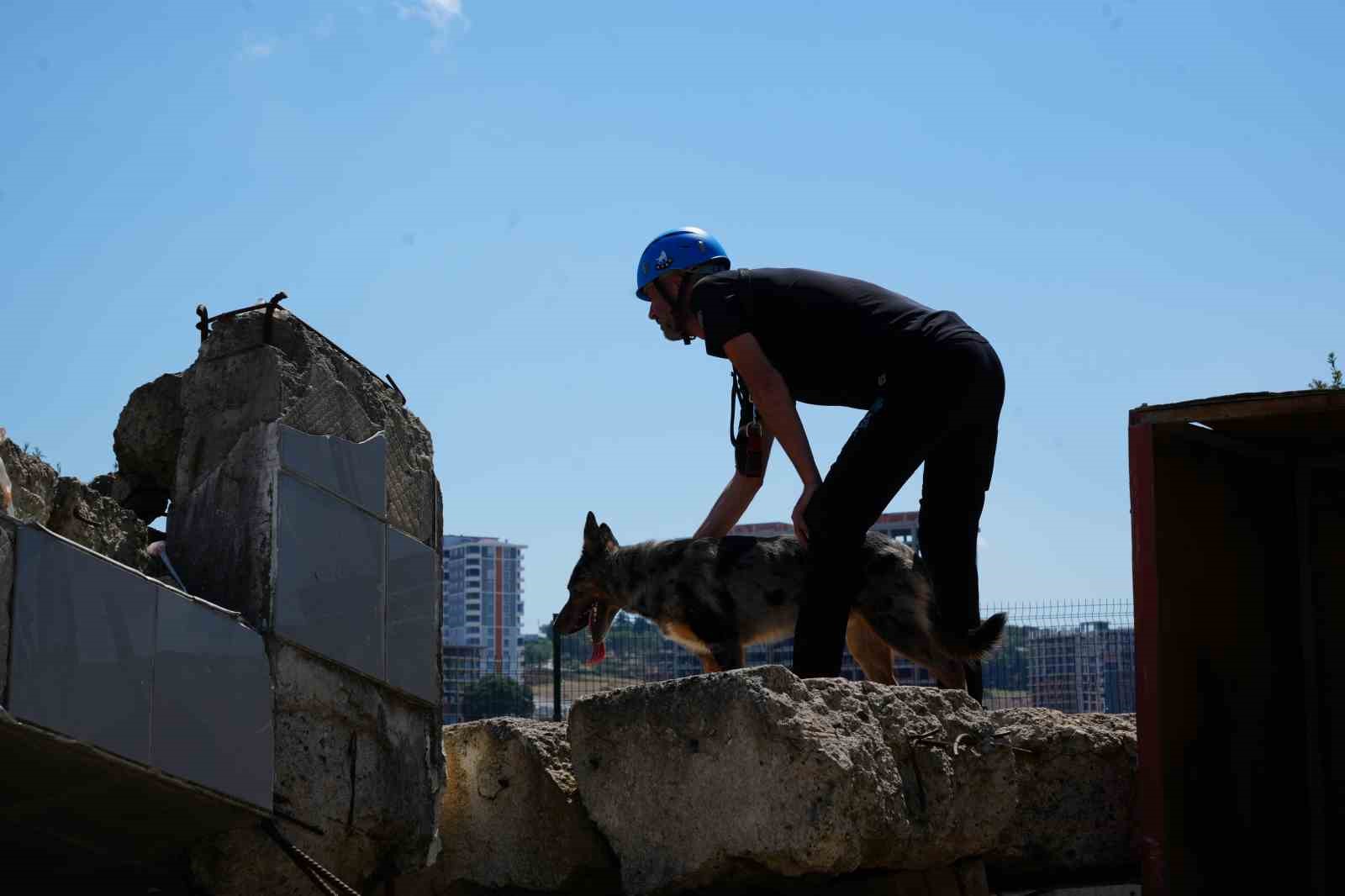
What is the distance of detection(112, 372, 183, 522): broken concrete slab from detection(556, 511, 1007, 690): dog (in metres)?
2.91

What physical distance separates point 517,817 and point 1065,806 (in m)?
2.21

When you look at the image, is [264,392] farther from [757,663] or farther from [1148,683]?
[757,663]

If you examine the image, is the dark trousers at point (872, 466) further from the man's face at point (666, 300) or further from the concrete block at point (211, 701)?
the concrete block at point (211, 701)

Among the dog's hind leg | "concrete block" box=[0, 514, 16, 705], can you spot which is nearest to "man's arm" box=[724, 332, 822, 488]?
the dog's hind leg

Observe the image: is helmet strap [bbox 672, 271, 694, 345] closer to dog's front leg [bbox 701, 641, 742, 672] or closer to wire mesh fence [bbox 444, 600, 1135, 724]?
dog's front leg [bbox 701, 641, 742, 672]

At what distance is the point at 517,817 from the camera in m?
5.81

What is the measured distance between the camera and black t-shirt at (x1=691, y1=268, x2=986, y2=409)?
225 inches

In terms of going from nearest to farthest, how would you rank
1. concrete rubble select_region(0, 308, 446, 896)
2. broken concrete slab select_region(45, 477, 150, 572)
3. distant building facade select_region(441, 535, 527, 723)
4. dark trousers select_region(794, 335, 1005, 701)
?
1. broken concrete slab select_region(45, 477, 150, 572)
2. concrete rubble select_region(0, 308, 446, 896)
3. dark trousers select_region(794, 335, 1005, 701)
4. distant building facade select_region(441, 535, 527, 723)

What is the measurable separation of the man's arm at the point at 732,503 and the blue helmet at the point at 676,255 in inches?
34.4

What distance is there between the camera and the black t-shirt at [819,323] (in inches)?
225

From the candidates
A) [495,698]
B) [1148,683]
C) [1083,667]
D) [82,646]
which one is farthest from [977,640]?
[495,698]

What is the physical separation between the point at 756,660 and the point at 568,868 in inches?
444

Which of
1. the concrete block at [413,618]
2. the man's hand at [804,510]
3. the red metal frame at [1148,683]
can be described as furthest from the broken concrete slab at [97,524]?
the red metal frame at [1148,683]


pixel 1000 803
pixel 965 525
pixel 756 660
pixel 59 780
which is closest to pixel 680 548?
pixel 965 525
